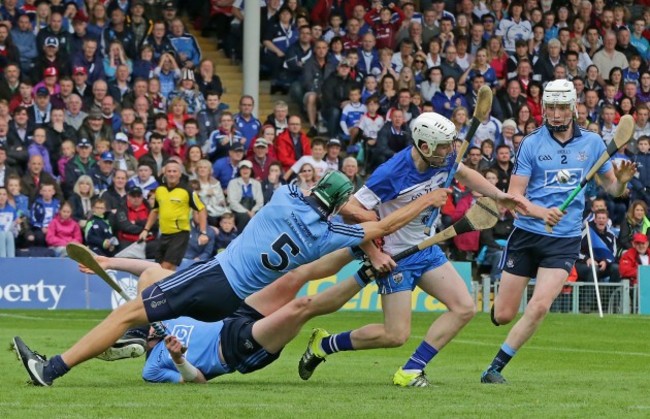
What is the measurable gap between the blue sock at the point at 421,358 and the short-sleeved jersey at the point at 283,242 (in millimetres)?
1249

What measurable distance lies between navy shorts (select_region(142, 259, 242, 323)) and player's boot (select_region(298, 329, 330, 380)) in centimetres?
124

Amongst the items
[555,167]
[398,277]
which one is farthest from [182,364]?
[555,167]

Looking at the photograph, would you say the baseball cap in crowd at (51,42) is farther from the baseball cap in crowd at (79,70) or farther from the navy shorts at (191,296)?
the navy shorts at (191,296)

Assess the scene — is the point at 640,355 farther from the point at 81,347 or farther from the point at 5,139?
the point at 5,139

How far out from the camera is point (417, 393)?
9.90 metres

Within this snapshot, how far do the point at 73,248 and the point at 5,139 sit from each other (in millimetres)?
10864

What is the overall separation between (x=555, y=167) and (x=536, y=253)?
70cm

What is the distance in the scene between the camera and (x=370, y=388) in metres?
10.3

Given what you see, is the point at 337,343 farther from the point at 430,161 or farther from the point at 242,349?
the point at 430,161

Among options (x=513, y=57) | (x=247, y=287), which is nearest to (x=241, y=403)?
(x=247, y=287)

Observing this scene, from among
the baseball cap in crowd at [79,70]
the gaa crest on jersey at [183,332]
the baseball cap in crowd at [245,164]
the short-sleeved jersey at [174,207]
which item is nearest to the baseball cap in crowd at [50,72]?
the baseball cap in crowd at [79,70]

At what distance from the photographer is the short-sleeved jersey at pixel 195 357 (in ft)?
34.5

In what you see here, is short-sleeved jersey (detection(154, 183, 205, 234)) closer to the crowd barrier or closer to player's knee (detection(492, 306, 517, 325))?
the crowd barrier

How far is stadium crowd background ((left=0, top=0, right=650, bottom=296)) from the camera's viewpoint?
822 inches
